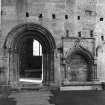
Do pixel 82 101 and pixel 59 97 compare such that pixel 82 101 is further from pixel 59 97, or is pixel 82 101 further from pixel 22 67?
pixel 22 67

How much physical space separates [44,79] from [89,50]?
3284 millimetres

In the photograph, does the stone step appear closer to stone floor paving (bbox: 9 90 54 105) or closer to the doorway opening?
stone floor paving (bbox: 9 90 54 105)

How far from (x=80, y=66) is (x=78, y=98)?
120 inches

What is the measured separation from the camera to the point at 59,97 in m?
12.1

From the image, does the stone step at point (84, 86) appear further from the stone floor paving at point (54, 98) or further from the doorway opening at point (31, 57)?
the doorway opening at point (31, 57)

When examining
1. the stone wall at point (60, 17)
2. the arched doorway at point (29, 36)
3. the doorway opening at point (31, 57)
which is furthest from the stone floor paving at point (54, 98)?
the doorway opening at point (31, 57)

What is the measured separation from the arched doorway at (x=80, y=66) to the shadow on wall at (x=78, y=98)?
1038 millimetres

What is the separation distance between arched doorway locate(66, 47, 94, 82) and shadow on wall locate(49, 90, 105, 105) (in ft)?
3.41

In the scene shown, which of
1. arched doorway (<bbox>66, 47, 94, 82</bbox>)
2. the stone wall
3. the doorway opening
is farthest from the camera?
the doorway opening

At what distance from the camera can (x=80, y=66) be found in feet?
47.2

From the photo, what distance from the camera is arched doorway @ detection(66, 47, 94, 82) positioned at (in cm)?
1427

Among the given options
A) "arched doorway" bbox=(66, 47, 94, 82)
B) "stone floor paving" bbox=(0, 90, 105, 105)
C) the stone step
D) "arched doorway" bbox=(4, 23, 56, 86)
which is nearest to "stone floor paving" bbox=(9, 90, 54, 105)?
"stone floor paving" bbox=(0, 90, 105, 105)

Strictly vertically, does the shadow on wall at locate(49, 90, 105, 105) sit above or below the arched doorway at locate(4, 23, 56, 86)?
below

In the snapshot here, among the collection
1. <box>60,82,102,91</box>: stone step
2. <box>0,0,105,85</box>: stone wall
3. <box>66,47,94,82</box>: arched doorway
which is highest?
<box>0,0,105,85</box>: stone wall
